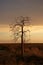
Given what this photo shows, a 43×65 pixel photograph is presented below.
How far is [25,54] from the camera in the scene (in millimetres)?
2383

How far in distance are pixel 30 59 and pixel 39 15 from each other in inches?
17.9

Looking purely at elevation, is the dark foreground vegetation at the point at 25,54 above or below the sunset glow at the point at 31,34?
below

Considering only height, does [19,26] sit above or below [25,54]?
above

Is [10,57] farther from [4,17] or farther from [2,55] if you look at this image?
[4,17]

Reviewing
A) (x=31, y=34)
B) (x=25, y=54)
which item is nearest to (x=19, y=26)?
(x=31, y=34)

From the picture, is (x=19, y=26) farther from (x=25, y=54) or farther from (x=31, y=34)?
(x=25, y=54)

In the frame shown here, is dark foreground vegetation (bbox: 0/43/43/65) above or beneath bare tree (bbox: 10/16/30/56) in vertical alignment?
beneath

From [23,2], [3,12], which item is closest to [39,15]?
[23,2]

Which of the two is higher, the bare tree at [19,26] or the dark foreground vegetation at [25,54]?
the bare tree at [19,26]

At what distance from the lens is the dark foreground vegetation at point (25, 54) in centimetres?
236

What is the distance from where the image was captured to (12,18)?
243cm

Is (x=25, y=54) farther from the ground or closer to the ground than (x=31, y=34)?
closer to the ground

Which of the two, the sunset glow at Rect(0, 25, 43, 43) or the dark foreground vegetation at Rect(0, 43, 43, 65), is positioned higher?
the sunset glow at Rect(0, 25, 43, 43)

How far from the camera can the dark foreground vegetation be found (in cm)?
236
